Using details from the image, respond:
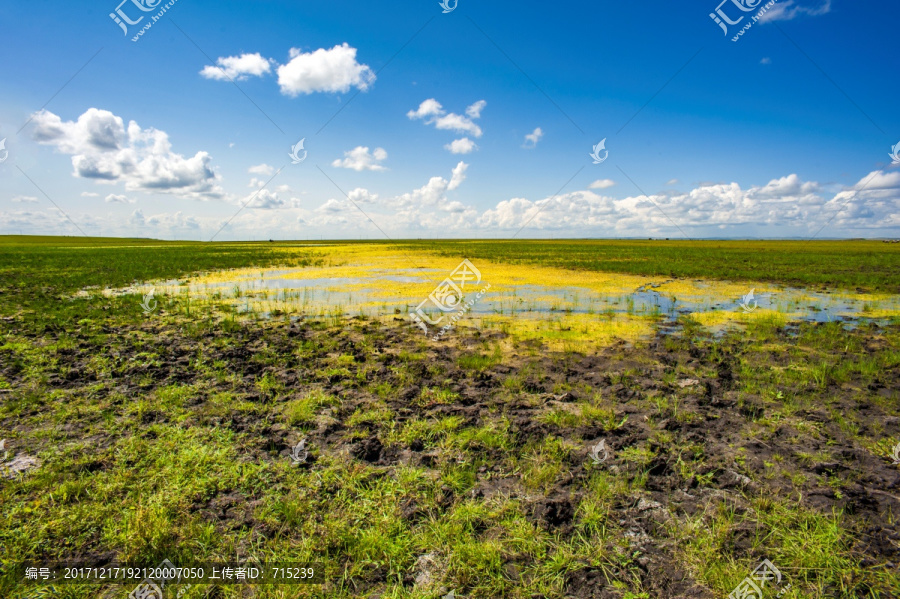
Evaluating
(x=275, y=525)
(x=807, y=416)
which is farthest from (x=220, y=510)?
(x=807, y=416)

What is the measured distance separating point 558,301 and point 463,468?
40.1 ft

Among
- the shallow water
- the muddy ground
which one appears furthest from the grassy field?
the shallow water

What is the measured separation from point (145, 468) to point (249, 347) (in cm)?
521

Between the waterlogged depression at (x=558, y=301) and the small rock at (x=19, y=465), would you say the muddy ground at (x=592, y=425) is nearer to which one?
the small rock at (x=19, y=465)

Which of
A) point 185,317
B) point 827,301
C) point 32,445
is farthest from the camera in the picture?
point 827,301

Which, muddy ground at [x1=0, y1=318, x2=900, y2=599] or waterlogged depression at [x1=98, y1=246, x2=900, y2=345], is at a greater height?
waterlogged depression at [x1=98, y1=246, x2=900, y2=345]

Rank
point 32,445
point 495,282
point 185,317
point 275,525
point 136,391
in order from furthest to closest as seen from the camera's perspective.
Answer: point 495,282 < point 185,317 < point 136,391 < point 32,445 < point 275,525

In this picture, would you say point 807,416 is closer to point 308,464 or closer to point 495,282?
point 308,464

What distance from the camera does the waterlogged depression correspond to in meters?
12.3

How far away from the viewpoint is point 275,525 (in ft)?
11.8

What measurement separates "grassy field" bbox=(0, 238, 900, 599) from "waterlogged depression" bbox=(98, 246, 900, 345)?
130 inches

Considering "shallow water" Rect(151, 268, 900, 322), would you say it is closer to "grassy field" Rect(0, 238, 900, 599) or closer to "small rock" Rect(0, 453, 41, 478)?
"grassy field" Rect(0, 238, 900, 599)

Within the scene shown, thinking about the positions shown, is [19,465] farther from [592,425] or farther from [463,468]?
[592,425]

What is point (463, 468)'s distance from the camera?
15.0 ft
